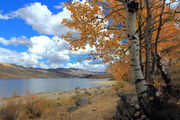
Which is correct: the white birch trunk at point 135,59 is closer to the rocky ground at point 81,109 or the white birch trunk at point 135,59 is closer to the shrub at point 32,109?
the rocky ground at point 81,109

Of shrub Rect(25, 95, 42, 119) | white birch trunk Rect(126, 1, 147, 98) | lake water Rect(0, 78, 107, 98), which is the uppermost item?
white birch trunk Rect(126, 1, 147, 98)

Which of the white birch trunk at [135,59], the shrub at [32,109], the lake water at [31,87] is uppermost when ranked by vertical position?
the white birch trunk at [135,59]

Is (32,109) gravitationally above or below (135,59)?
below

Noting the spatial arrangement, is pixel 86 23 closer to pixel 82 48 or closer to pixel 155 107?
pixel 82 48

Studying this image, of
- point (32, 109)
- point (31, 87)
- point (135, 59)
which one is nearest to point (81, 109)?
point (32, 109)

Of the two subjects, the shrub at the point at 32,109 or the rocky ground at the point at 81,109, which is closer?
the rocky ground at the point at 81,109

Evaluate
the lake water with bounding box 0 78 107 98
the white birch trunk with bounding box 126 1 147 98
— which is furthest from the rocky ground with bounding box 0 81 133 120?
the white birch trunk with bounding box 126 1 147 98

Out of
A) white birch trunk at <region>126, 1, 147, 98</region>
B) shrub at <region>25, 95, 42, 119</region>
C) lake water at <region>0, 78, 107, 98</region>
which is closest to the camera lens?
white birch trunk at <region>126, 1, 147, 98</region>

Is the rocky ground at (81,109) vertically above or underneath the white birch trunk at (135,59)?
underneath

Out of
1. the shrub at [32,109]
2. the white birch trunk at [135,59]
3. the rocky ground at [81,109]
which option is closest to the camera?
the white birch trunk at [135,59]

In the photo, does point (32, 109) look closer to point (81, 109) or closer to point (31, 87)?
point (81, 109)

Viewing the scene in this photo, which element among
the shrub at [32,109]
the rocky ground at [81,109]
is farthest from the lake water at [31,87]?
the rocky ground at [81,109]

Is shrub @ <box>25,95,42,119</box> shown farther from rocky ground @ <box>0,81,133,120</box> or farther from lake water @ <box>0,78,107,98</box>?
lake water @ <box>0,78,107,98</box>

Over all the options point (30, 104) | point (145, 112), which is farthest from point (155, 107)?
point (30, 104)
